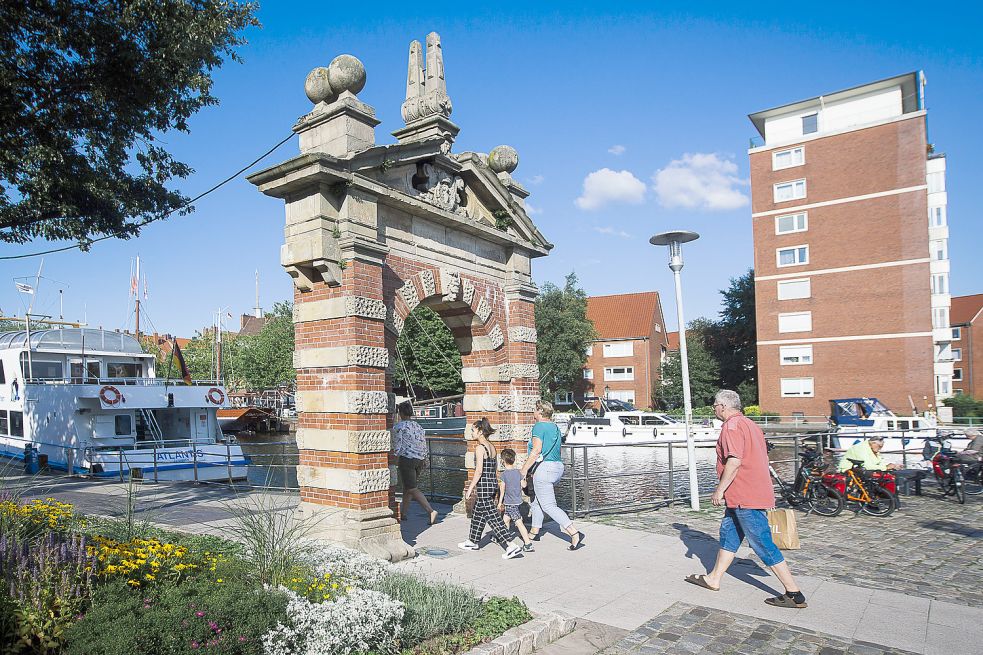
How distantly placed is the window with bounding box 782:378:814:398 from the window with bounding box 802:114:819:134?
15.4 m

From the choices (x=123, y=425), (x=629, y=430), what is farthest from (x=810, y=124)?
(x=123, y=425)

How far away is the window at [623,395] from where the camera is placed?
5520 centimetres

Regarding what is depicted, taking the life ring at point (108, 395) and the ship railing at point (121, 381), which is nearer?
the life ring at point (108, 395)

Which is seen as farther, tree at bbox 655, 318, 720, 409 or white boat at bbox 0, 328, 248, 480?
tree at bbox 655, 318, 720, 409

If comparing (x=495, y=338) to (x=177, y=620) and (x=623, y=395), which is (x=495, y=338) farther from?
(x=623, y=395)

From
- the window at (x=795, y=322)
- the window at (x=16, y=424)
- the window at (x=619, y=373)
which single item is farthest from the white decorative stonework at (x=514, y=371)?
the window at (x=619, y=373)

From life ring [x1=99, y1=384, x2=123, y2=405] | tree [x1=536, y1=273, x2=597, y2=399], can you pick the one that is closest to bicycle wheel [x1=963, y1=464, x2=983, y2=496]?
life ring [x1=99, y1=384, x2=123, y2=405]

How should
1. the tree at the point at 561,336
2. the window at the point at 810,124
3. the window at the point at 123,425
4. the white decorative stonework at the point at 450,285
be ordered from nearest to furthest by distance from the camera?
the white decorative stonework at the point at 450,285
the window at the point at 123,425
the window at the point at 810,124
the tree at the point at 561,336

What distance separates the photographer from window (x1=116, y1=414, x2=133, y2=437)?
20531 millimetres

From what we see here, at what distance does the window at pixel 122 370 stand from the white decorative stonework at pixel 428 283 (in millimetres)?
18678

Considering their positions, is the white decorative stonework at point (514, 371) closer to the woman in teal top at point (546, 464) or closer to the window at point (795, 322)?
the woman in teal top at point (546, 464)

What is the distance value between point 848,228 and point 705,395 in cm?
1670

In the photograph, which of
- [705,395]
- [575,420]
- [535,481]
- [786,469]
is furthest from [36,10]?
[705,395]

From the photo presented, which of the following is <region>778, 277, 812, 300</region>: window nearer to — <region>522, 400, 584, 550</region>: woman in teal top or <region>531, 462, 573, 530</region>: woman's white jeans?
<region>522, 400, 584, 550</region>: woman in teal top
